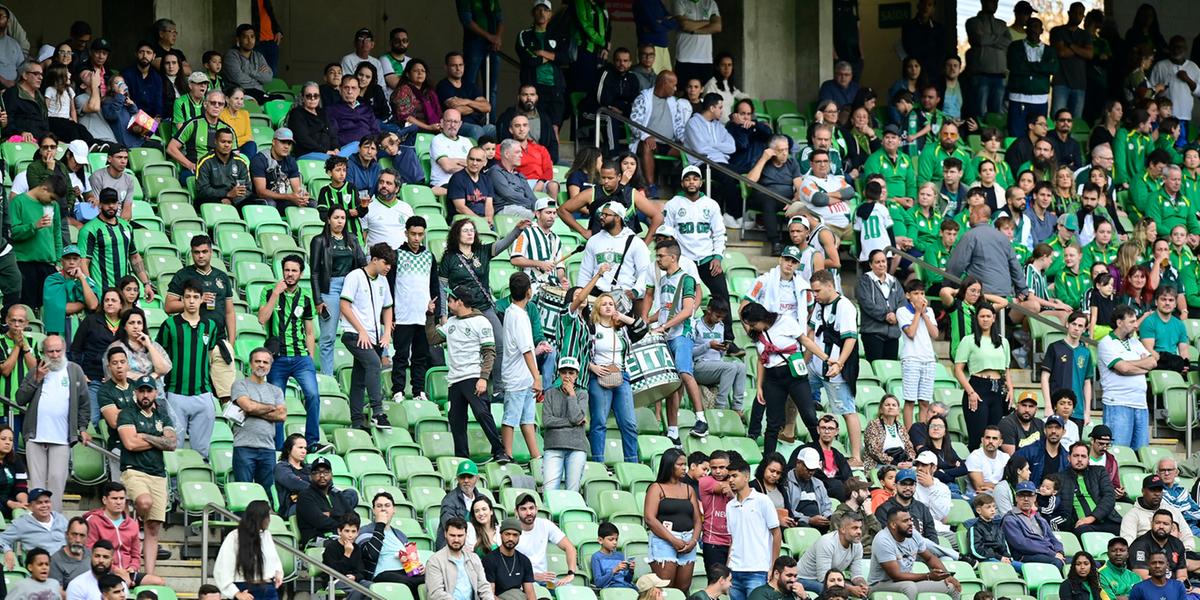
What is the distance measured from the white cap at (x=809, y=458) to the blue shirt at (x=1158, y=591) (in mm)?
2242

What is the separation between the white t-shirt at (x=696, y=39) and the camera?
20.5 m

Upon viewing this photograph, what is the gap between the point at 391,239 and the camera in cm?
1636

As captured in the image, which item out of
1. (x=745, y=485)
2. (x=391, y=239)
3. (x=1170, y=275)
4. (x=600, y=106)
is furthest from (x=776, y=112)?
(x=745, y=485)

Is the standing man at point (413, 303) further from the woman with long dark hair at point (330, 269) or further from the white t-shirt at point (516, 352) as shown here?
the white t-shirt at point (516, 352)

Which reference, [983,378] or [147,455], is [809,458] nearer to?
[983,378]

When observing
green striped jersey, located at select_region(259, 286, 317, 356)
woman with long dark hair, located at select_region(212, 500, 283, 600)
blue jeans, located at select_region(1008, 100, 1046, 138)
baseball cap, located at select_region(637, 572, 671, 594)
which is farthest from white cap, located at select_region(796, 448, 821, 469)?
blue jeans, located at select_region(1008, 100, 1046, 138)

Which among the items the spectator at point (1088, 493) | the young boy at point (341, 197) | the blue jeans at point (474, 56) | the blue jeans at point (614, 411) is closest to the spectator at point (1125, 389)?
the spectator at point (1088, 493)

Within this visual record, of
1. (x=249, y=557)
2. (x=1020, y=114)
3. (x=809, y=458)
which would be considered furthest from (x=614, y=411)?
(x=1020, y=114)

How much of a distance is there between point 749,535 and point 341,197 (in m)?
4.20

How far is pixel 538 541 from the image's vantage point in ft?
45.6

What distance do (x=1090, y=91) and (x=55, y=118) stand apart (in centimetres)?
1074

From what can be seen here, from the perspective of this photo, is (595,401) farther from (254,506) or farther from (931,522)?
(254,506)

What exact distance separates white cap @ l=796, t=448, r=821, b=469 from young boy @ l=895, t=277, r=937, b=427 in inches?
65.3

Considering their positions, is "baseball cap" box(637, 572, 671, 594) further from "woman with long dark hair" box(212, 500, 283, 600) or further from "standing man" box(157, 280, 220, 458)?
"standing man" box(157, 280, 220, 458)
